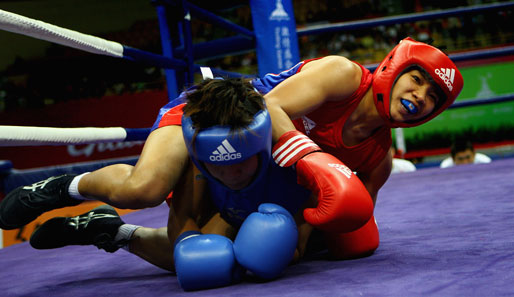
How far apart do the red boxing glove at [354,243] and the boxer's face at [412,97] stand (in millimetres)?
312

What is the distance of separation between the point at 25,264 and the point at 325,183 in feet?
3.59

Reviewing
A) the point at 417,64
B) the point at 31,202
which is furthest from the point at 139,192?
the point at 417,64

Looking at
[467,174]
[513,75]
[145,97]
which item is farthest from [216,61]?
[467,174]

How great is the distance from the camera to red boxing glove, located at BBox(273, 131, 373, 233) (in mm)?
1006

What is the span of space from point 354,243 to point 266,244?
0.29m

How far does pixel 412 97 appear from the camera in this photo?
4.30ft

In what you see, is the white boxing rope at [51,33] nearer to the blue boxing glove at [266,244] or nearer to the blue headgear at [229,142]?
the blue headgear at [229,142]

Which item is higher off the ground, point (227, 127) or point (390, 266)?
point (227, 127)

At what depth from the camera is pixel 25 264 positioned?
5.29 feet

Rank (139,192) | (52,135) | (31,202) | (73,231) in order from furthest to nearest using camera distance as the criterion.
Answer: (52,135) → (73,231) → (31,202) → (139,192)

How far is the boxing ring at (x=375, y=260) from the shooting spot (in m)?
0.91

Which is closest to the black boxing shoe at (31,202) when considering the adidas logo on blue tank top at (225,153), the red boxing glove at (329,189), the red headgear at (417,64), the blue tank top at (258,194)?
the blue tank top at (258,194)

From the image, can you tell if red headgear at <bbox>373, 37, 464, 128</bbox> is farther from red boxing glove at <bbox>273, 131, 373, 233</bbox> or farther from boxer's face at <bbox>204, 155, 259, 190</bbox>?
boxer's face at <bbox>204, 155, 259, 190</bbox>

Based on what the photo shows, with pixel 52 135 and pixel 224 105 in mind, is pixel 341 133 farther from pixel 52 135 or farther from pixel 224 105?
pixel 52 135
